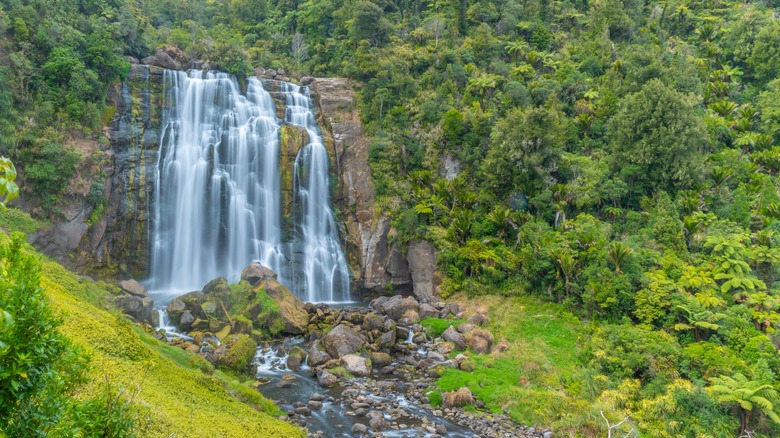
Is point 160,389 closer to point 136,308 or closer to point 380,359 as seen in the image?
point 380,359

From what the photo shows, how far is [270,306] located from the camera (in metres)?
21.4

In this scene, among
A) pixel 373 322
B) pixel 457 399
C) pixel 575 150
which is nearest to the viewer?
pixel 457 399

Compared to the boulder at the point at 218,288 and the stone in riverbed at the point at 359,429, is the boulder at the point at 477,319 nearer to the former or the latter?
the stone in riverbed at the point at 359,429

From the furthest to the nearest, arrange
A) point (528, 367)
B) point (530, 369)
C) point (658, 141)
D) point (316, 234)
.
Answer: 1. point (316, 234)
2. point (658, 141)
3. point (528, 367)
4. point (530, 369)

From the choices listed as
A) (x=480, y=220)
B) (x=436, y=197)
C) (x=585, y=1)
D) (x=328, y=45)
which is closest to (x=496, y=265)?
(x=480, y=220)

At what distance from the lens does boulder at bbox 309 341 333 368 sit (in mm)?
18594

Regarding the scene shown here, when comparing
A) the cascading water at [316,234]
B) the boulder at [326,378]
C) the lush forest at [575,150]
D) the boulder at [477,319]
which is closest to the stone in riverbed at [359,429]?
the boulder at [326,378]

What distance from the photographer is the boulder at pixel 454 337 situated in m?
20.7

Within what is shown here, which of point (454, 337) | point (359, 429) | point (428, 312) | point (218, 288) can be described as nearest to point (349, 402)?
point (359, 429)

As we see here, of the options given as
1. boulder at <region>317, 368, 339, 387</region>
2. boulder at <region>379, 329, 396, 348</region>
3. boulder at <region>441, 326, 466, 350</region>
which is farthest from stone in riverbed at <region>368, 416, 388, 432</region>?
boulder at <region>441, 326, 466, 350</region>

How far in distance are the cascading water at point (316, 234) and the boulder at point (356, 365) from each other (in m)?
11.1

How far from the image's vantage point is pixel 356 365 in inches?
722

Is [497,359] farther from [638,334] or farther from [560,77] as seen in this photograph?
[560,77]

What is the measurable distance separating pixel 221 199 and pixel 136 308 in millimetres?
11491
